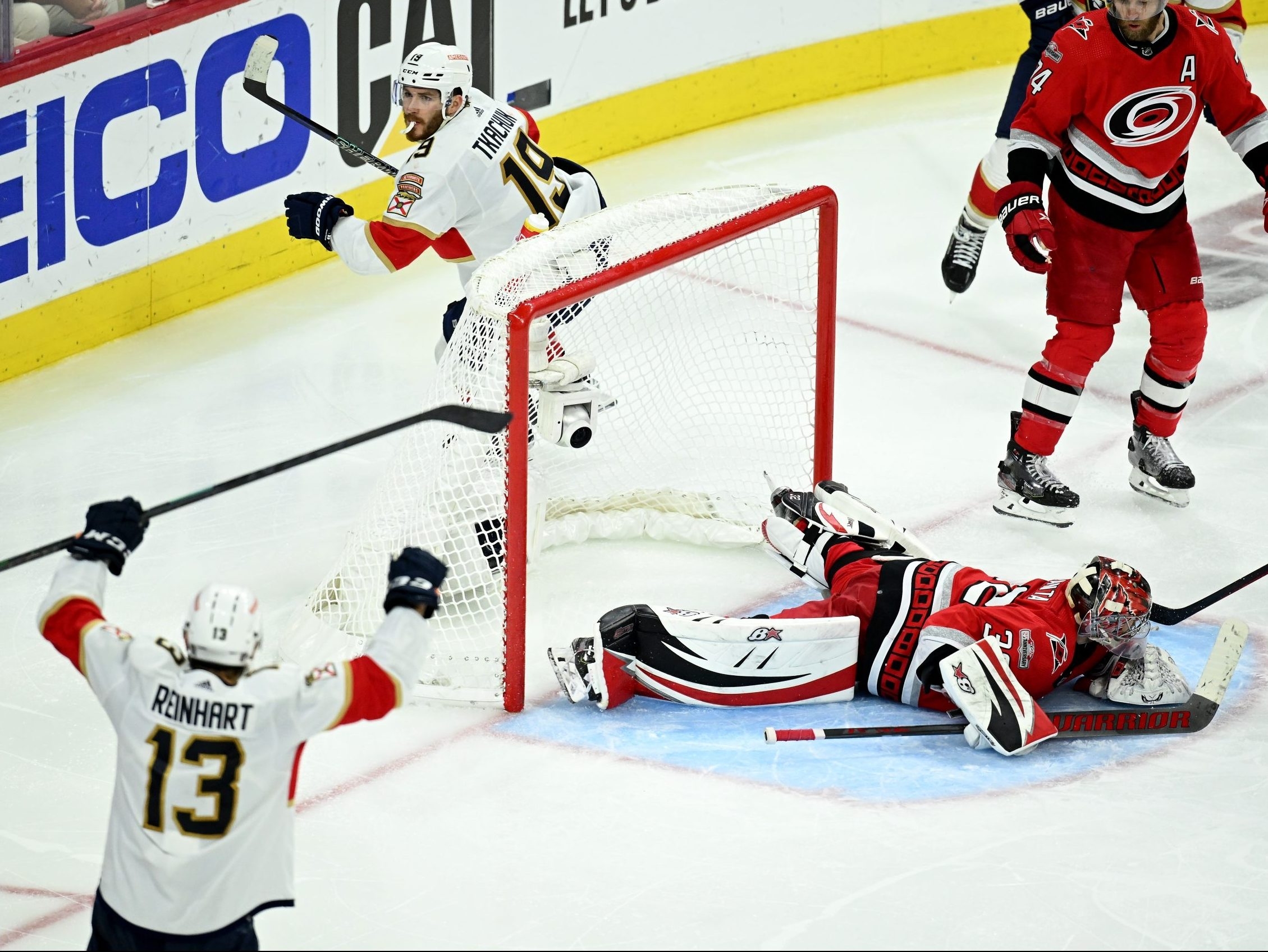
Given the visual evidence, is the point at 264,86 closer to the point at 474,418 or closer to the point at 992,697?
the point at 474,418

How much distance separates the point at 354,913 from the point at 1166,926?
146cm

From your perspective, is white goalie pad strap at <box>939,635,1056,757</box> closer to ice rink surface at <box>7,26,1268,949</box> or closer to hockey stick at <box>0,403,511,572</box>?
ice rink surface at <box>7,26,1268,949</box>

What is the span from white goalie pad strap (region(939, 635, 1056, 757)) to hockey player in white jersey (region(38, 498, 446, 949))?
1.36m

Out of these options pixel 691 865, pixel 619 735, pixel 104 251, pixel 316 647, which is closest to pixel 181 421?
pixel 104 251

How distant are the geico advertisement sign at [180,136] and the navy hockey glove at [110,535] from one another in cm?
273

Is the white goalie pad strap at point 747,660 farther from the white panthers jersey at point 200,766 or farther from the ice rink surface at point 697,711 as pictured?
the white panthers jersey at point 200,766

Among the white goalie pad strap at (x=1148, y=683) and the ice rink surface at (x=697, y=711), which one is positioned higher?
the white goalie pad strap at (x=1148, y=683)

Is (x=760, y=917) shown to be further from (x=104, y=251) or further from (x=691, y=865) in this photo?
(x=104, y=251)

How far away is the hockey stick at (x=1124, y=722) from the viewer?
425cm

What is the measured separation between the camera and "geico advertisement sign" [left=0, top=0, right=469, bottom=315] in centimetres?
582

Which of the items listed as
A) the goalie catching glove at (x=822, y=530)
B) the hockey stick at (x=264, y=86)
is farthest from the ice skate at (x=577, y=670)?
the hockey stick at (x=264, y=86)

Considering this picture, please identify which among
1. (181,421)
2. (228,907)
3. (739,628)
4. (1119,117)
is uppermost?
(1119,117)

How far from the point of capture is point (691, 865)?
385cm

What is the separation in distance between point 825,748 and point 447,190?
5.41 ft
